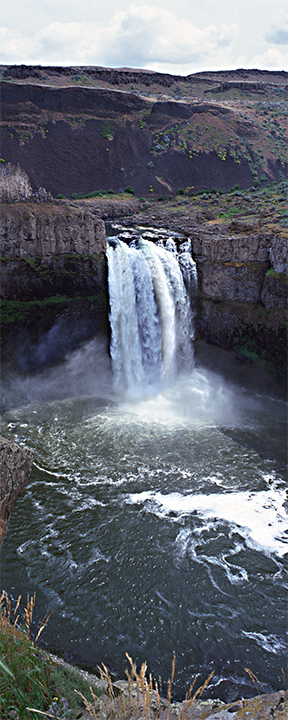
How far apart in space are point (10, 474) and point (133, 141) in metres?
55.1

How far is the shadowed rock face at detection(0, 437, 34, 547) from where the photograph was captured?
1392cm

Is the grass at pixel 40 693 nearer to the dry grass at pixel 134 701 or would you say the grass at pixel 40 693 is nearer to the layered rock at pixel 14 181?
the dry grass at pixel 134 701

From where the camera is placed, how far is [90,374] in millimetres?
27672

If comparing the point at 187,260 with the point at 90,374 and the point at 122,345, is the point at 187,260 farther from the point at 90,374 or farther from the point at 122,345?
the point at 90,374

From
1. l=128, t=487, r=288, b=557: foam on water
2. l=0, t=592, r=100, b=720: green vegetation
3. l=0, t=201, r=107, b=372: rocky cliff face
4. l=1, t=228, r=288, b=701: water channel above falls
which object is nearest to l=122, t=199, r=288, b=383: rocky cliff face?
l=1, t=228, r=288, b=701: water channel above falls

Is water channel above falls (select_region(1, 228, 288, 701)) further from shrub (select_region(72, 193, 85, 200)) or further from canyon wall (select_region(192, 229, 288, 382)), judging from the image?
shrub (select_region(72, 193, 85, 200))

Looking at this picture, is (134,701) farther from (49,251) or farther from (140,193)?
(140,193)

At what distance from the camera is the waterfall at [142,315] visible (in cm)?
2730

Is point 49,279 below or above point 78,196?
below

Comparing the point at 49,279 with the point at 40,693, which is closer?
the point at 40,693

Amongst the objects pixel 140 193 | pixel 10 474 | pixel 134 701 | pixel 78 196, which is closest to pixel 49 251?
pixel 10 474

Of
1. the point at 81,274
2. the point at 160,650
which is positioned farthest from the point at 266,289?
the point at 160,650

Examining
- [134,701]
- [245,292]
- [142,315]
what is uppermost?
[245,292]

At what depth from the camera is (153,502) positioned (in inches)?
663
